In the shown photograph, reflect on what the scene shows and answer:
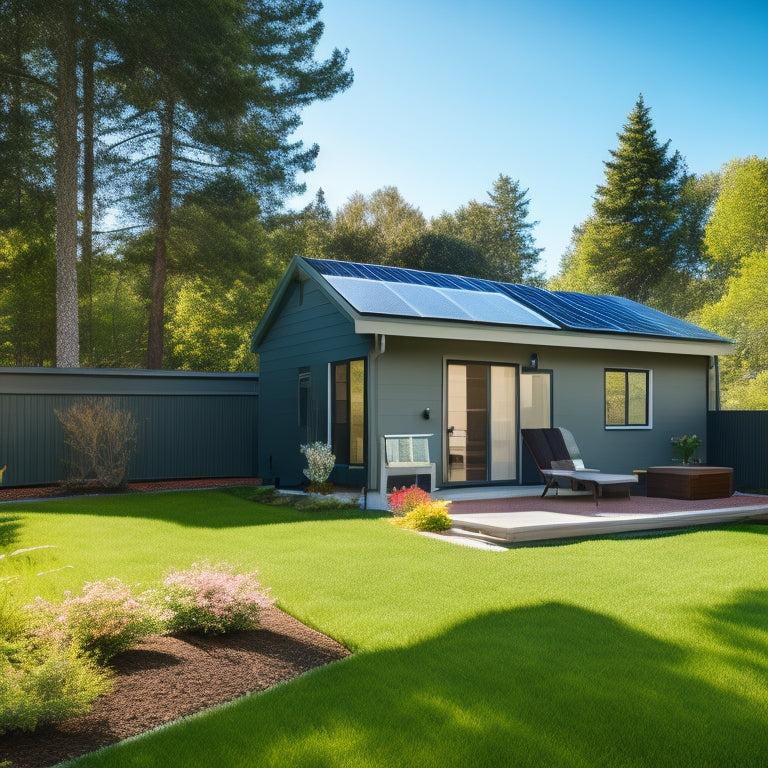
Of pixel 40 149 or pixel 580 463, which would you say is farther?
pixel 40 149

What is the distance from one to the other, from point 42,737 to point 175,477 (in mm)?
11853

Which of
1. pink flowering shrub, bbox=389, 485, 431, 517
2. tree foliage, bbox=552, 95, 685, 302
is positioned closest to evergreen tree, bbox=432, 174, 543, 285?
tree foliage, bbox=552, 95, 685, 302

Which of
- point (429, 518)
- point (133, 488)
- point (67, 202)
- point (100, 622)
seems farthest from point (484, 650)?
point (67, 202)

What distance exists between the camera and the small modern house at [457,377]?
10039mm

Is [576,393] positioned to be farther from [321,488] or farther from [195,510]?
[195,510]

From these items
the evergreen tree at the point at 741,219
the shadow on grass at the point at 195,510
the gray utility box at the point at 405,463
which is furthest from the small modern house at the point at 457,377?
the evergreen tree at the point at 741,219

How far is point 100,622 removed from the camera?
3.78 metres

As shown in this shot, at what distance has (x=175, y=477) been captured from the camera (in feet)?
47.6

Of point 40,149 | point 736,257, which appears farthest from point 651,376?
point 736,257

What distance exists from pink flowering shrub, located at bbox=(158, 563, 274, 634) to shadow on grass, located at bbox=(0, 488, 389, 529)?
4.05 metres

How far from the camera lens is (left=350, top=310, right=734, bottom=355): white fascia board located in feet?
31.5

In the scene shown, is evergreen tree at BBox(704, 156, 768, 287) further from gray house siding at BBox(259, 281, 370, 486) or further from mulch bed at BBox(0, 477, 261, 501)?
mulch bed at BBox(0, 477, 261, 501)

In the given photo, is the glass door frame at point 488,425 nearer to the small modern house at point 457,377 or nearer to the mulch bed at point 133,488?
the small modern house at point 457,377

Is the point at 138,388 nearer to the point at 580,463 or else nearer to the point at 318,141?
the point at 580,463
